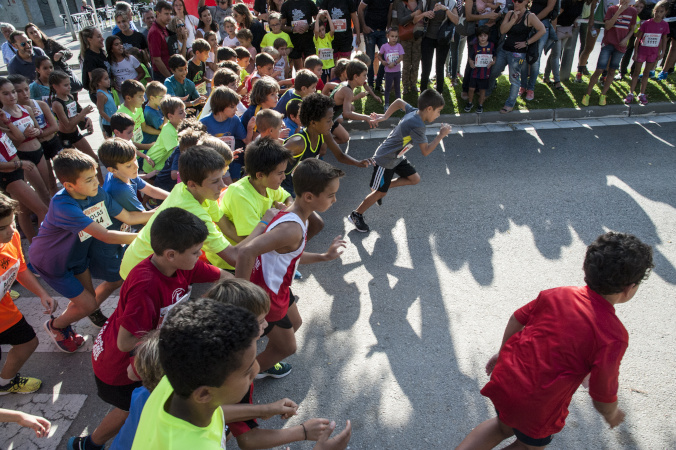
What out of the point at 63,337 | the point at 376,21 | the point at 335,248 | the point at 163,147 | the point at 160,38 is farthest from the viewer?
the point at 376,21

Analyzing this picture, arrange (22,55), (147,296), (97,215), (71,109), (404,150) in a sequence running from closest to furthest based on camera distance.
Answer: (147,296) < (97,215) < (404,150) < (71,109) < (22,55)

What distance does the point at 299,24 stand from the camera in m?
8.51

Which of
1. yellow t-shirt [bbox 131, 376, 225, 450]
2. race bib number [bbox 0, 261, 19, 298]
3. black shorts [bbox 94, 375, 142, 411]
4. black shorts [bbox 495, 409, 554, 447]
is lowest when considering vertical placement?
black shorts [bbox 495, 409, 554, 447]

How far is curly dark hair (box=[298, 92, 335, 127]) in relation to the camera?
4.25 m

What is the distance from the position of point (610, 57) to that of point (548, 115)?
1.62 metres

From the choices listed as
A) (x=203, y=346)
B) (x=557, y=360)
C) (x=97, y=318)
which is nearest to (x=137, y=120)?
(x=97, y=318)

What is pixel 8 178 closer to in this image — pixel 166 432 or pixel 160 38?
pixel 166 432

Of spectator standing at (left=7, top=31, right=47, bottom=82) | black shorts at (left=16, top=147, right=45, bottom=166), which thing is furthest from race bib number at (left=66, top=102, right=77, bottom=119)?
spectator standing at (left=7, top=31, right=47, bottom=82)

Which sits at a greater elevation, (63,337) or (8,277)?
(8,277)

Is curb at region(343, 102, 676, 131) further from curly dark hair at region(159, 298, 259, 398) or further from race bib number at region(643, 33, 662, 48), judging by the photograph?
curly dark hair at region(159, 298, 259, 398)

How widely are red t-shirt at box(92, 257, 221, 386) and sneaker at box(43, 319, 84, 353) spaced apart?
1339 millimetres

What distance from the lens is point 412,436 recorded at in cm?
273

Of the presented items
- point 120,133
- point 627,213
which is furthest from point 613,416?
point 120,133

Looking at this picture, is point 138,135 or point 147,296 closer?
point 147,296
